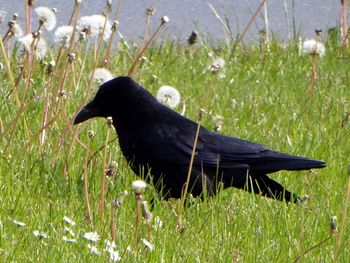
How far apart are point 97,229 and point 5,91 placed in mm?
1797

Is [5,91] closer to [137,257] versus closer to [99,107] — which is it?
[99,107]

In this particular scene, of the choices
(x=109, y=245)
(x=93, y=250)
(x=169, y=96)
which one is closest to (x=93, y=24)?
(x=169, y=96)

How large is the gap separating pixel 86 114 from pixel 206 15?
3.72 metres

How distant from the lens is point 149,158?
4465 millimetres

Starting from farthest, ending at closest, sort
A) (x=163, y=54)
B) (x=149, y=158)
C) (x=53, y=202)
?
1. (x=163, y=54)
2. (x=149, y=158)
3. (x=53, y=202)

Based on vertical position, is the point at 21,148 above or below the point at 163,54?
below

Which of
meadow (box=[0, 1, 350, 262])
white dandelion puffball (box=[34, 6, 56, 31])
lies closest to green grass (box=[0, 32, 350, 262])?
meadow (box=[0, 1, 350, 262])

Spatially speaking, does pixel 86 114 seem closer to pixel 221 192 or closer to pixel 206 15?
pixel 221 192

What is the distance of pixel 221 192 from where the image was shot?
14.0ft

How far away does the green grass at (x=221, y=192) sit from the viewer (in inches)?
142

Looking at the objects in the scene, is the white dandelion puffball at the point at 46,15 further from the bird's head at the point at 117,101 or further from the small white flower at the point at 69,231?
the small white flower at the point at 69,231

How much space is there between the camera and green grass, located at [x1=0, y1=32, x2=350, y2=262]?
3600 millimetres

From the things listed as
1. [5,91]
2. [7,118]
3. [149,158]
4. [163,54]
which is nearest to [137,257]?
[149,158]

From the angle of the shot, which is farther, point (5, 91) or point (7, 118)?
point (5, 91)
